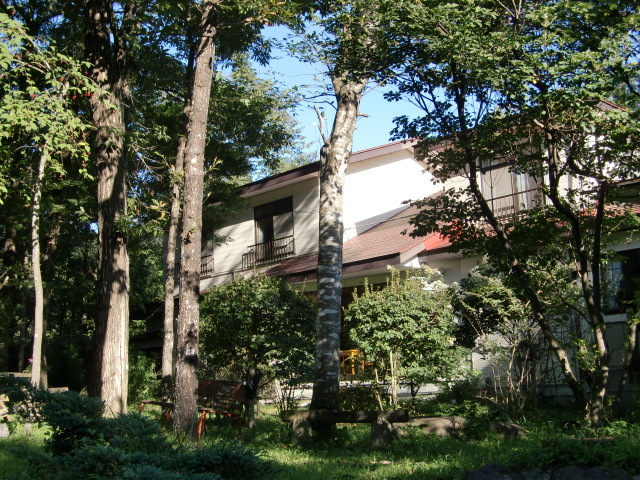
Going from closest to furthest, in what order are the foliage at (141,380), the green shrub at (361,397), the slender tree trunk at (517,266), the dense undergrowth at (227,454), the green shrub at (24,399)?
the dense undergrowth at (227,454)
the green shrub at (24,399)
the slender tree trunk at (517,266)
the green shrub at (361,397)
the foliage at (141,380)

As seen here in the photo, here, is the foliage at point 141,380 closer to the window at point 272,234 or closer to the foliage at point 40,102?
the window at point 272,234

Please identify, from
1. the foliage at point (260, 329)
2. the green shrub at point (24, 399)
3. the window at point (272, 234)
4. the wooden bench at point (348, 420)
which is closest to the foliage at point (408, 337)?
the foliage at point (260, 329)

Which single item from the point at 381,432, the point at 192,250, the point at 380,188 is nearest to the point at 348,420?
the point at 381,432

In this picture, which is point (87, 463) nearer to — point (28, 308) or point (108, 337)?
point (108, 337)

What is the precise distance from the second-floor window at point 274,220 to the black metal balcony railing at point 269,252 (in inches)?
7.5

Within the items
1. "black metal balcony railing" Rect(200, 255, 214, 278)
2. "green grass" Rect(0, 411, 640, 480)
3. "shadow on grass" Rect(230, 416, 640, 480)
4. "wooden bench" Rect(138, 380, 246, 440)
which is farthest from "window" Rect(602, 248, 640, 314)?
"black metal balcony railing" Rect(200, 255, 214, 278)

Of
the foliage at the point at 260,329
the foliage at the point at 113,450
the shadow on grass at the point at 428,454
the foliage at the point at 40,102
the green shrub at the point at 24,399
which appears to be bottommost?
the shadow on grass at the point at 428,454

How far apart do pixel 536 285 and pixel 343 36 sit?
16.9 ft

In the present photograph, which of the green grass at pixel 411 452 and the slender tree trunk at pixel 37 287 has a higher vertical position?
the slender tree trunk at pixel 37 287

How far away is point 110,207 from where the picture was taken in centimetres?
1124

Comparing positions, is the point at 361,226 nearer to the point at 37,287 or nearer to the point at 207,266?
the point at 207,266

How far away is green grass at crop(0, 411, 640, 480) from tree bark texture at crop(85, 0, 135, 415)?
143cm

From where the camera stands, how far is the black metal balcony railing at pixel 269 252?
2220cm

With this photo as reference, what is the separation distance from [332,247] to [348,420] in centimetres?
308
